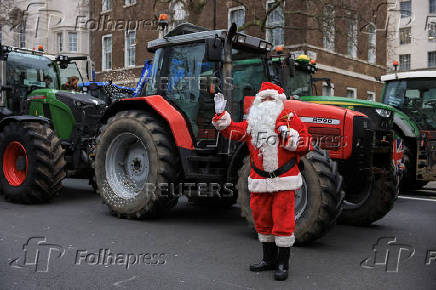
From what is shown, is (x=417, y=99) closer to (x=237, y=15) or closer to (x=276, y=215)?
(x=276, y=215)

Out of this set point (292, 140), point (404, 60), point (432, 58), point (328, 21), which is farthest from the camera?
point (404, 60)

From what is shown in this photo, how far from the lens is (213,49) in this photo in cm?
580

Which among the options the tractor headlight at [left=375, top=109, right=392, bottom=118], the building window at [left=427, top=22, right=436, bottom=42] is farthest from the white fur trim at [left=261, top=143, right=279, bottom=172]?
the building window at [left=427, top=22, right=436, bottom=42]

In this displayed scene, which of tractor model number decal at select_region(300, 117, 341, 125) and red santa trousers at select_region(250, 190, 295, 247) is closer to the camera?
red santa trousers at select_region(250, 190, 295, 247)

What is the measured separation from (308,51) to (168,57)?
15.5 metres

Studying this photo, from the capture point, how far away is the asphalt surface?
4215 millimetres

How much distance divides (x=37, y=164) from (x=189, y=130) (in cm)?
260

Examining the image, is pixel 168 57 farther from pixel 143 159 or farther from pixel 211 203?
pixel 211 203

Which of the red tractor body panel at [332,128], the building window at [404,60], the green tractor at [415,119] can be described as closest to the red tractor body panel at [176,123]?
the red tractor body panel at [332,128]

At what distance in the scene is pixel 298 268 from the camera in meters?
4.61

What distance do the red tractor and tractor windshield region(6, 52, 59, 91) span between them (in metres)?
2.93

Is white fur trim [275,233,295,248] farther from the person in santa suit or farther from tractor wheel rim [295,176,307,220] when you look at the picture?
tractor wheel rim [295,176,307,220]

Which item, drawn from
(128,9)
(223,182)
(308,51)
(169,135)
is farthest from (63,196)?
(128,9)
